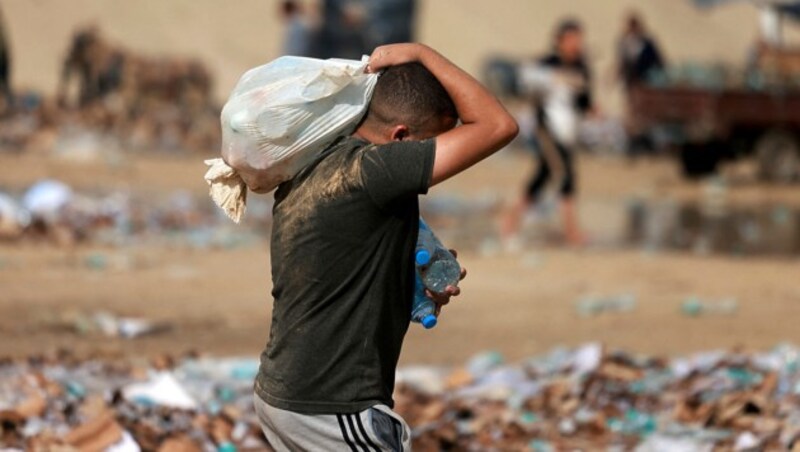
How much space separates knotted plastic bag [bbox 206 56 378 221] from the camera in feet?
12.5

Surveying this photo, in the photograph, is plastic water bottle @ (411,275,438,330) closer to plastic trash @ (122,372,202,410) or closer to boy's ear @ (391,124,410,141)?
boy's ear @ (391,124,410,141)

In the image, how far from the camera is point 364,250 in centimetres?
372

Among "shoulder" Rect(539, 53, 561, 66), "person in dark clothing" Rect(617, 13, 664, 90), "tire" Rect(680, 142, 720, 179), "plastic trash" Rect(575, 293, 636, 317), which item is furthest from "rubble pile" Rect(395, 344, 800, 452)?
"person in dark clothing" Rect(617, 13, 664, 90)

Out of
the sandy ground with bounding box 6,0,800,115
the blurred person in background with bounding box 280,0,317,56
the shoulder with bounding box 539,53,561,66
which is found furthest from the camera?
the sandy ground with bounding box 6,0,800,115

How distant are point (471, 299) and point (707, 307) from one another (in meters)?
1.61

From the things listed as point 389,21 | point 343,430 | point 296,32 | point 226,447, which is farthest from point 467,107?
point 389,21

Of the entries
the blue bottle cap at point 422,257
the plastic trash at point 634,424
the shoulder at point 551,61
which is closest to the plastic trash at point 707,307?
the shoulder at point 551,61

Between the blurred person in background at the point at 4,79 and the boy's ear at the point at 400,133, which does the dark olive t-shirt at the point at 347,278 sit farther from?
the blurred person in background at the point at 4,79

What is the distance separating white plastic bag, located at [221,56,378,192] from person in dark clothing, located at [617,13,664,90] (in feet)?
59.3

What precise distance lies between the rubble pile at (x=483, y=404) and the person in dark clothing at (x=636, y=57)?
47.6 ft

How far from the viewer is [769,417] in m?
6.61

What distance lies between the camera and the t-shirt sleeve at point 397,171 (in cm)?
364

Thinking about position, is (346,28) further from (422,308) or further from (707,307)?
(422,308)

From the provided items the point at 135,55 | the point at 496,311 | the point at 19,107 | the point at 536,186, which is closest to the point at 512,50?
the point at 135,55
